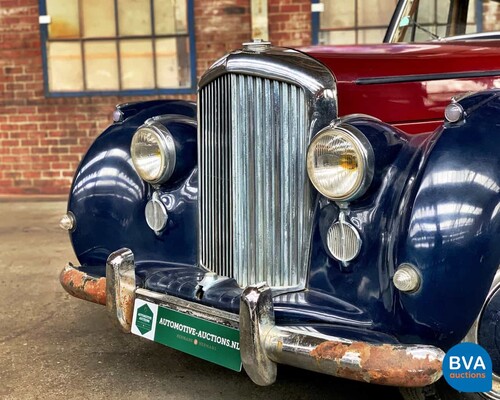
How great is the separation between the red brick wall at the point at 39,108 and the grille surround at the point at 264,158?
4.88 m

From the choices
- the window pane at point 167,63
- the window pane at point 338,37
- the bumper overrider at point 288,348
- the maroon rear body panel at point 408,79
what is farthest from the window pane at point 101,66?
the bumper overrider at point 288,348

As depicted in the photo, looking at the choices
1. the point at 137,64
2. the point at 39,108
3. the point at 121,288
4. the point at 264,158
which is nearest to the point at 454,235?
the point at 264,158

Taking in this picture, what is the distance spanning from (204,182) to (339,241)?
2.44 ft

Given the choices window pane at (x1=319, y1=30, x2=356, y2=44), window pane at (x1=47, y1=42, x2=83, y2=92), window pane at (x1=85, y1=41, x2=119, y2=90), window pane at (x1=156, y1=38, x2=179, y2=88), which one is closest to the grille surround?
window pane at (x1=319, y1=30, x2=356, y2=44)

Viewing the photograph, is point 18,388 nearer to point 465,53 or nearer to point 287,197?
point 287,197

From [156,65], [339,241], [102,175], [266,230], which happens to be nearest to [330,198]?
[339,241]

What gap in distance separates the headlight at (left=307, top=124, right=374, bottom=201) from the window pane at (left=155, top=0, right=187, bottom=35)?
5476mm

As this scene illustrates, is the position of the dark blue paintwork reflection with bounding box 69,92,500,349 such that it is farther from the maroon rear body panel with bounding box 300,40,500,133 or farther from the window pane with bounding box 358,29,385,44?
the window pane with bounding box 358,29,385,44

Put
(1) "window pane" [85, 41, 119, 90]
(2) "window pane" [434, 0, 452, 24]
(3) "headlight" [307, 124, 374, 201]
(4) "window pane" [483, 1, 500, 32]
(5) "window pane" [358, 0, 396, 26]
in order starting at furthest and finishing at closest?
(1) "window pane" [85, 41, 119, 90] < (5) "window pane" [358, 0, 396, 26] < (2) "window pane" [434, 0, 452, 24] < (4) "window pane" [483, 1, 500, 32] < (3) "headlight" [307, 124, 374, 201]

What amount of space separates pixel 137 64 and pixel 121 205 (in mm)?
4772

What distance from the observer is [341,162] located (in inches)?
95.7

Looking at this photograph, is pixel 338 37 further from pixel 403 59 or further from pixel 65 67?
pixel 403 59

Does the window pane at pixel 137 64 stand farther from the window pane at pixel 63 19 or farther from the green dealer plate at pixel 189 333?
the green dealer plate at pixel 189 333

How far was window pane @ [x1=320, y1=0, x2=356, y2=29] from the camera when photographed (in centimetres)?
743
